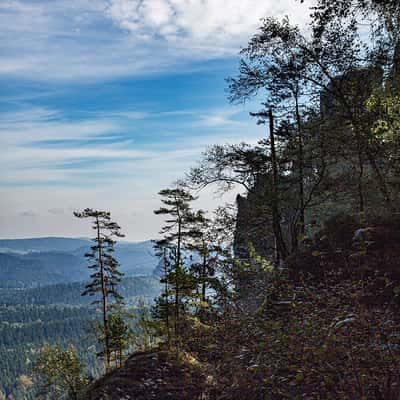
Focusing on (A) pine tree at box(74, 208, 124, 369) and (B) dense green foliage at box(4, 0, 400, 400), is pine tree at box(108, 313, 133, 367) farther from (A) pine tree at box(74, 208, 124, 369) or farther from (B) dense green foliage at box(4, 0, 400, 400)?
(B) dense green foliage at box(4, 0, 400, 400)

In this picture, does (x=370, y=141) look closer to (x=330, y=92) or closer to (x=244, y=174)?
(x=330, y=92)

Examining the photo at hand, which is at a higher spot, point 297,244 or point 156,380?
point 297,244

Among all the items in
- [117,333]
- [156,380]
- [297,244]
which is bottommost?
[117,333]

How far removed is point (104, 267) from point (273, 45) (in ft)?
54.3

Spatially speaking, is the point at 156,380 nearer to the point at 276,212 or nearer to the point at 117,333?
the point at 276,212

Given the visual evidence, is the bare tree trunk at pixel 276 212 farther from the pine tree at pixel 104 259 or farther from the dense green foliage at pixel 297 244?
the pine tree at pixel 104 259

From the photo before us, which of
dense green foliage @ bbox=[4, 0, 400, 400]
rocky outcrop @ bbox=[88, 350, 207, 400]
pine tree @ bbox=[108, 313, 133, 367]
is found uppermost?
dense green foliage @ bbox=[4, 0, 400, 400]

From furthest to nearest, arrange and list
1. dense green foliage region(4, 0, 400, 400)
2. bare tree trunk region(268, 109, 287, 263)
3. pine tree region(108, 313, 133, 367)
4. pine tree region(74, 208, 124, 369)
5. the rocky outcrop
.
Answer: pine tree region(108, 313, 133, 367) < pine tree region(74, 208, 124, 369) < bare tree trunk region(268, 109, 287, 263) < the rocky outcrop < dense green foliage region(4, 0, 400, 400)

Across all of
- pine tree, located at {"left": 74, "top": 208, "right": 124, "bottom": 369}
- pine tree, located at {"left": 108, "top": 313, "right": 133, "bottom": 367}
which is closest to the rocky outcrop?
pine tree, located at {"left": 74, "top": 208, "right": 124, "bottom": 369}

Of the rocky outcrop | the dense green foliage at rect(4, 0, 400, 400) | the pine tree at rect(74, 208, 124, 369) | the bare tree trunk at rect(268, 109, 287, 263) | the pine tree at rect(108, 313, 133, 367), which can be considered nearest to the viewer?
the dense green foliage at rect(4, 0, 400, 400)

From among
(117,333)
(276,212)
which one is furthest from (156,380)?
(117,333)

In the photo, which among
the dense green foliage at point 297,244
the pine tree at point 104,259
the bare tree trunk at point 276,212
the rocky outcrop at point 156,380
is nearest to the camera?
the dense green foliage at point 297,244

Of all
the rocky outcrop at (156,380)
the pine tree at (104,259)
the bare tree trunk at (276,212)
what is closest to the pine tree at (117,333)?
the pine tree at (104,259)

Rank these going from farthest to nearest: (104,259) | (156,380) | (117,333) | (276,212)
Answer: (117,333), (104,259), (276,212), (156,380)
